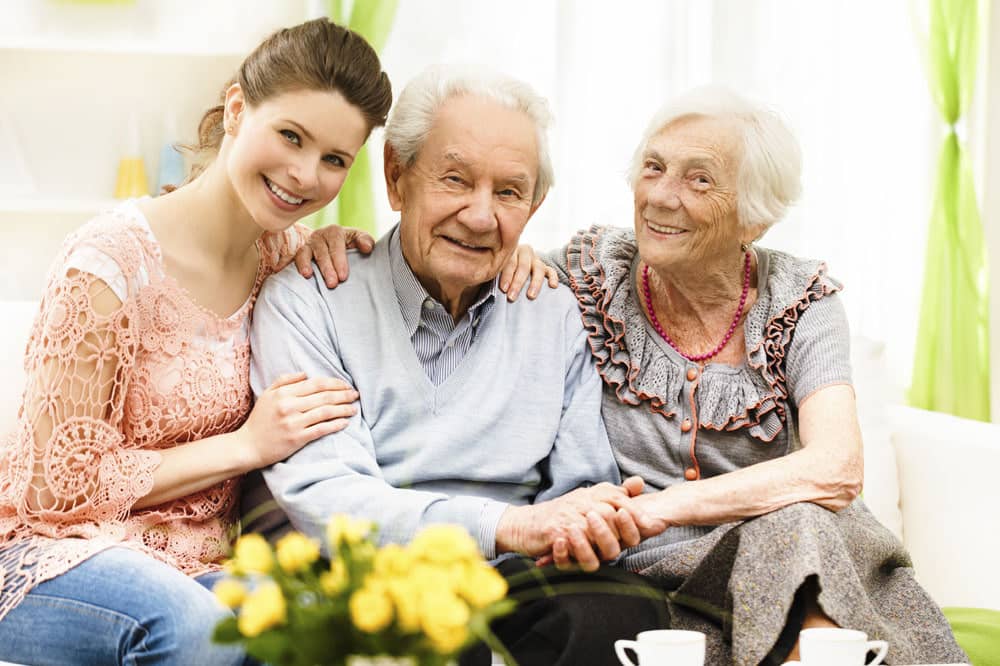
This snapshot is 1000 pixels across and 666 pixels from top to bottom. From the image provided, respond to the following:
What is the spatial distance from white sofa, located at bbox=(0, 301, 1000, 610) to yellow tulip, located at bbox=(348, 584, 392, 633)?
4.79 feet

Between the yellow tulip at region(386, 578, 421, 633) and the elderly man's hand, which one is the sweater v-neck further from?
the yellow tulip at region(386, 578, 421, 633)

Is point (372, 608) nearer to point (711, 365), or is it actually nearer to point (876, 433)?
point (711, 365)

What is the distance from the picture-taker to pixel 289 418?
1.67m

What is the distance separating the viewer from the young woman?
4.94ft

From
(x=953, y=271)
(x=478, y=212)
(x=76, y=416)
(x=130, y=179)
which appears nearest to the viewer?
(x=76, y=416)

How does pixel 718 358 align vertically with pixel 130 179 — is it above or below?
below

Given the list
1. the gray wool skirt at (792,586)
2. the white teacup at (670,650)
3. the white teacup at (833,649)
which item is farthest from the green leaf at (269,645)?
the gray wool skirt at (792,586)

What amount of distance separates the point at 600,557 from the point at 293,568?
3.02ft

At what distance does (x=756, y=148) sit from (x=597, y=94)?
1798mm

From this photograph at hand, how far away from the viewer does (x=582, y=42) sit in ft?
11.9

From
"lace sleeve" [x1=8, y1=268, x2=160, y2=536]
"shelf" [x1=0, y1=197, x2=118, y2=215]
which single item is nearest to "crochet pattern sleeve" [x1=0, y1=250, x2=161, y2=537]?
"lace sleeve" [x1=8, y1=268, x2=160, y2=536]

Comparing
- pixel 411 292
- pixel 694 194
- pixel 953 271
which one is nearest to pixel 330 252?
pixel 411 292

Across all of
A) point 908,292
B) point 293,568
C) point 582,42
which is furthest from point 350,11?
point 293,568

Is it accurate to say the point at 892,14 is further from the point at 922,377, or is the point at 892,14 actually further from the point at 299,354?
the point at 299,354
